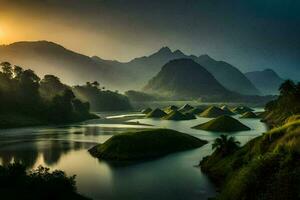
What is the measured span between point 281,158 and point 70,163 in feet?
224

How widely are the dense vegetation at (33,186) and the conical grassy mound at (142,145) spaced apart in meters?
48.6

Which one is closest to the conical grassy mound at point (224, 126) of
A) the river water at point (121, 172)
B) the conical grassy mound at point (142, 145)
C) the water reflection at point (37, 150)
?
the conical grassy mound at point (142, 145)

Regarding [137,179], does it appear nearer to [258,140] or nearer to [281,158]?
[258,140]

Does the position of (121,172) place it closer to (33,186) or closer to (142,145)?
(142,145)

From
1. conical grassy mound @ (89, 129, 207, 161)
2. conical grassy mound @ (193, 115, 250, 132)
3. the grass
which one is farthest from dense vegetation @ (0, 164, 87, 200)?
conical grassy mound @ (193, 115, 250, 132)

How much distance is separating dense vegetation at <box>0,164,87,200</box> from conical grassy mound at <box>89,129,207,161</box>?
159 feet

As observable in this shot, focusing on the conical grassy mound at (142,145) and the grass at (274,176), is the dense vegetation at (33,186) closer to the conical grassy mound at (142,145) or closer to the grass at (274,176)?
the grass at (274,176)

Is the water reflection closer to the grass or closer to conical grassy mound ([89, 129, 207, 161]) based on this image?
conical grassy mound ([89, 129, 207, 161])

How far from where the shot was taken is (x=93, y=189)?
246 feet

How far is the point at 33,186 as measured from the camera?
2163 inches

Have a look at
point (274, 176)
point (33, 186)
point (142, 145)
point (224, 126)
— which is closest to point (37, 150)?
point (142, 145)

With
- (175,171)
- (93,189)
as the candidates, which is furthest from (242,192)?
(175,171)

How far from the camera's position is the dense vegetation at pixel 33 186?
51906 mm

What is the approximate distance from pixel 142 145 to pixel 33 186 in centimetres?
6422
